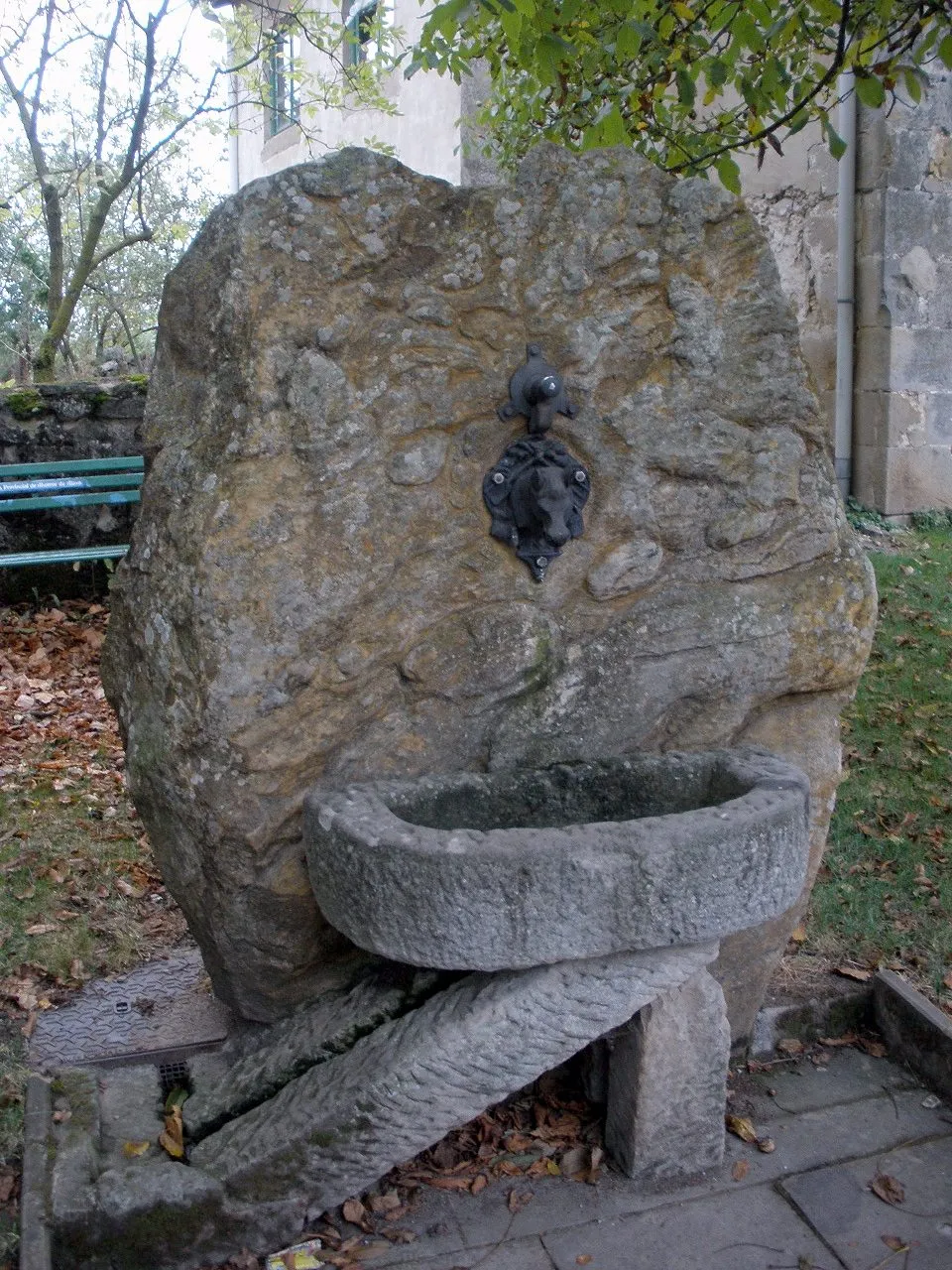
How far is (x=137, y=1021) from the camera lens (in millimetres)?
2922

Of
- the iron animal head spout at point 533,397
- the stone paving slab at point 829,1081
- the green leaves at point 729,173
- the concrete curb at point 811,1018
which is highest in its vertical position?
the green leaves at point 729,173

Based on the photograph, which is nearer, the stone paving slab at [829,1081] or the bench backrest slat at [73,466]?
the stone paving slab at [829,1081]

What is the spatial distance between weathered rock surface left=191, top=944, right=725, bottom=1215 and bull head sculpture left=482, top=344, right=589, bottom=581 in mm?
827

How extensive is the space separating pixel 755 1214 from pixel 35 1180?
4.39 ft

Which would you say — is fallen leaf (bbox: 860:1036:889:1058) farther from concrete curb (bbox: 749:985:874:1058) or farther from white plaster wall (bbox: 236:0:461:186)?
white plaster wall (bbox: 236:0:461:186)

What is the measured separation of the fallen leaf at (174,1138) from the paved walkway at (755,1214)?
0.44 meters

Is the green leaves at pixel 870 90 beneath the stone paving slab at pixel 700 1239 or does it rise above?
above

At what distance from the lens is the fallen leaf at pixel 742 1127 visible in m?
2.49

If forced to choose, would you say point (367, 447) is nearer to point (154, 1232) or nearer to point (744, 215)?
point (744, 215)

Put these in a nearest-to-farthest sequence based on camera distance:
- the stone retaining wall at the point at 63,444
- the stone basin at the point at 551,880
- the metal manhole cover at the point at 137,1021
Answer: the stone basin at the point at 551,880
the metal manhole cover at the point at 137,1021
the stone retaining wall at the point at 63,444

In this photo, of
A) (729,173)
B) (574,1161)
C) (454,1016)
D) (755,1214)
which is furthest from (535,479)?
(729,173)

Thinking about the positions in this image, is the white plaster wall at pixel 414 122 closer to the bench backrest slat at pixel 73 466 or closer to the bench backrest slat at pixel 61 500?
the bench backrest slat at pixel 73 466

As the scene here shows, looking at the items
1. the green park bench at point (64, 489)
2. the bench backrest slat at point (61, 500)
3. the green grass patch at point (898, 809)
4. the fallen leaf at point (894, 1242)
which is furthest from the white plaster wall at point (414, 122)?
the fallen leaf at point (894, 1242)

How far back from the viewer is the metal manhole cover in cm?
275
